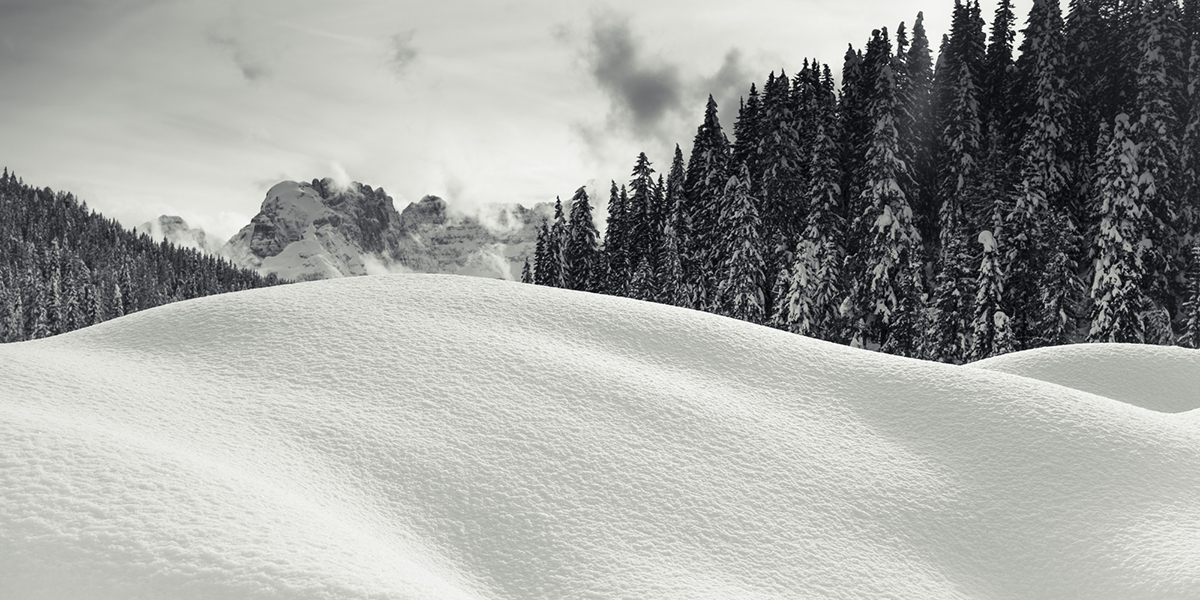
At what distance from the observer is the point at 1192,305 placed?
84.6 ft

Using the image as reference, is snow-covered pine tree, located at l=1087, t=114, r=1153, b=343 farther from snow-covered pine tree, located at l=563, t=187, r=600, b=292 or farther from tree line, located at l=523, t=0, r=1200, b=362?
snow-covered pine tree, located at l=563, t=187, r=600, b=292

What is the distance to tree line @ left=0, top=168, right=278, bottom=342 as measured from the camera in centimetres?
9156

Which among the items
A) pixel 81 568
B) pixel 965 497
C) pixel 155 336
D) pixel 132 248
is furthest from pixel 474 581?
pixel 132 248

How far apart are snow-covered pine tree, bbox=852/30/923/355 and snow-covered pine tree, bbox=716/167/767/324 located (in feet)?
15.7

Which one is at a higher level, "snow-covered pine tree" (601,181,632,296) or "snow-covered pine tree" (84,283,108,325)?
"snow-covered pine tree" (601,181,632,296)

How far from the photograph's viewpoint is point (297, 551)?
4.08 meters

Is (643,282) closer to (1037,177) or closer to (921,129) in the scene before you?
(921,129)

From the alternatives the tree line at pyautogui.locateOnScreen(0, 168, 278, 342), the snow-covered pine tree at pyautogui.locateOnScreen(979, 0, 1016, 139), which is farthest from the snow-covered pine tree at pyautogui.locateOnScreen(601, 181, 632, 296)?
the tree line at pyautogui.locateOnScreen(0, 168, 278, 342)

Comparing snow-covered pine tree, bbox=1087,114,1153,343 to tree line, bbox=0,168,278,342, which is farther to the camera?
tree line, bbox=0,168,278,342

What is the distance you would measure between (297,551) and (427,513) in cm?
116

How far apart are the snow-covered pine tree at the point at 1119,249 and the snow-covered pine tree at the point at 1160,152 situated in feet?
1.33

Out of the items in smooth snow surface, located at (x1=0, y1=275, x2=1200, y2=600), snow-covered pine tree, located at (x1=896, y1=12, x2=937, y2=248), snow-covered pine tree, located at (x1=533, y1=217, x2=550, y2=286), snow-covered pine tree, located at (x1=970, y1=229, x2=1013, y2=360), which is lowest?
smooth snow surface, located at (x1=0, y1=275, x2=1200, y2=600)

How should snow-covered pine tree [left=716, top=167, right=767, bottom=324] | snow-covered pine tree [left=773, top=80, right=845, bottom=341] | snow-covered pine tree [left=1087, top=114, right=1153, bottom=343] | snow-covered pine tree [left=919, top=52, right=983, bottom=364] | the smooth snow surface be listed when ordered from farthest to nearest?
snow-covered pine tree [left=716, top=167, right=767, bottom=324] → snow-covered pine tree [left=773, top=80, right=845, bottom=341] → snow-covered pine tree [left=919, top=52, right=983, bottom=364] → snow-covered pine tree [left=1087, top=114, right=1153, bottom=343] → the smooth snow surface

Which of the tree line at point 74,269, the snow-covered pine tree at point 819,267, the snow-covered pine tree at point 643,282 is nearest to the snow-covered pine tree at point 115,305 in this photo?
the tree line at point 74,269
